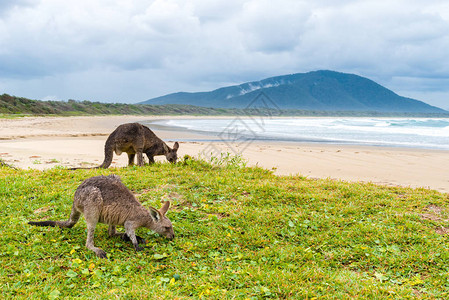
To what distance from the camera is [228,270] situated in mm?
4512

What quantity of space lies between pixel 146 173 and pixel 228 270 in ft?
15.4

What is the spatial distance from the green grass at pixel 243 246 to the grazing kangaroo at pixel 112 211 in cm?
20

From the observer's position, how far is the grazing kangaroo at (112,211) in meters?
4.91

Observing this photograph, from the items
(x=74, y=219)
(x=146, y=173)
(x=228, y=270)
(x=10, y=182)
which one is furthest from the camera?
(x=146, y=173)

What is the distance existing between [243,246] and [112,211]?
1.90 meters

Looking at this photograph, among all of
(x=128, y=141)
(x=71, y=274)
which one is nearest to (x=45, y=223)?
(x=71, y=274)

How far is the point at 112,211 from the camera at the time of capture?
16.5 feet

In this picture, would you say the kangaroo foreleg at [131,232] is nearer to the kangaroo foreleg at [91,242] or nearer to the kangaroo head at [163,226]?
the kangaroo head at [163,226]

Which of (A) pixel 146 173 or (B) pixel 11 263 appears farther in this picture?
(A) pixel 146 173

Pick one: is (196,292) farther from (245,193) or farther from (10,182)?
(10,182)

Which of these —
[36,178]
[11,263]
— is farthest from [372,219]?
[36,178]

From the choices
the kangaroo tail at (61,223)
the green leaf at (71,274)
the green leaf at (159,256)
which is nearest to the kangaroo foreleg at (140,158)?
the kangaroo tail at (61,223)

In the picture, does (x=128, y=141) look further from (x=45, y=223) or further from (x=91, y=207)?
(x=91, y=207)

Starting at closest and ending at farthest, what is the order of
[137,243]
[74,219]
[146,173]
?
[137,243] → [74,219] → [146,173]
